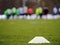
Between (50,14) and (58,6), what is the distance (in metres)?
1.64

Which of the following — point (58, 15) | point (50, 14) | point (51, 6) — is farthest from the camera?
point (51, 6)

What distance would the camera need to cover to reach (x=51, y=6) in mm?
37219

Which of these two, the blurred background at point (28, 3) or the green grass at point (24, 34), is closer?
the green grass at point (24, 34)

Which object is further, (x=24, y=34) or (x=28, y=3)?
(x=28, y=3)

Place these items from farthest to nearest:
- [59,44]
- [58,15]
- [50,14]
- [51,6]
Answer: [51,6] → [50,14] → [58,15] → [59,44]

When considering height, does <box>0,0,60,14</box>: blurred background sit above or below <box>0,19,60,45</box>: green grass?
below

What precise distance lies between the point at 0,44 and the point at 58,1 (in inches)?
1270

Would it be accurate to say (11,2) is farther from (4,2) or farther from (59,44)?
(59,44)

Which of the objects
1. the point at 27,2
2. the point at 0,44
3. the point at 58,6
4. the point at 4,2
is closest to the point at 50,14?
the point at 58,6

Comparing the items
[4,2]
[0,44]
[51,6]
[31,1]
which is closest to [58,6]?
[51,6]

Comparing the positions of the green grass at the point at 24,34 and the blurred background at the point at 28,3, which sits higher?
the green grass at the point at 24,34

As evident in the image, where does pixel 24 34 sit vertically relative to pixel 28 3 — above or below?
above

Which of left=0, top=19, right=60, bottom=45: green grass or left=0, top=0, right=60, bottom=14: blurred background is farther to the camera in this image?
left=0, top=0, right=60, bottom=14: blurred background

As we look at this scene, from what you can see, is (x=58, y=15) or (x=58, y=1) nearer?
(x=58, y=15)
